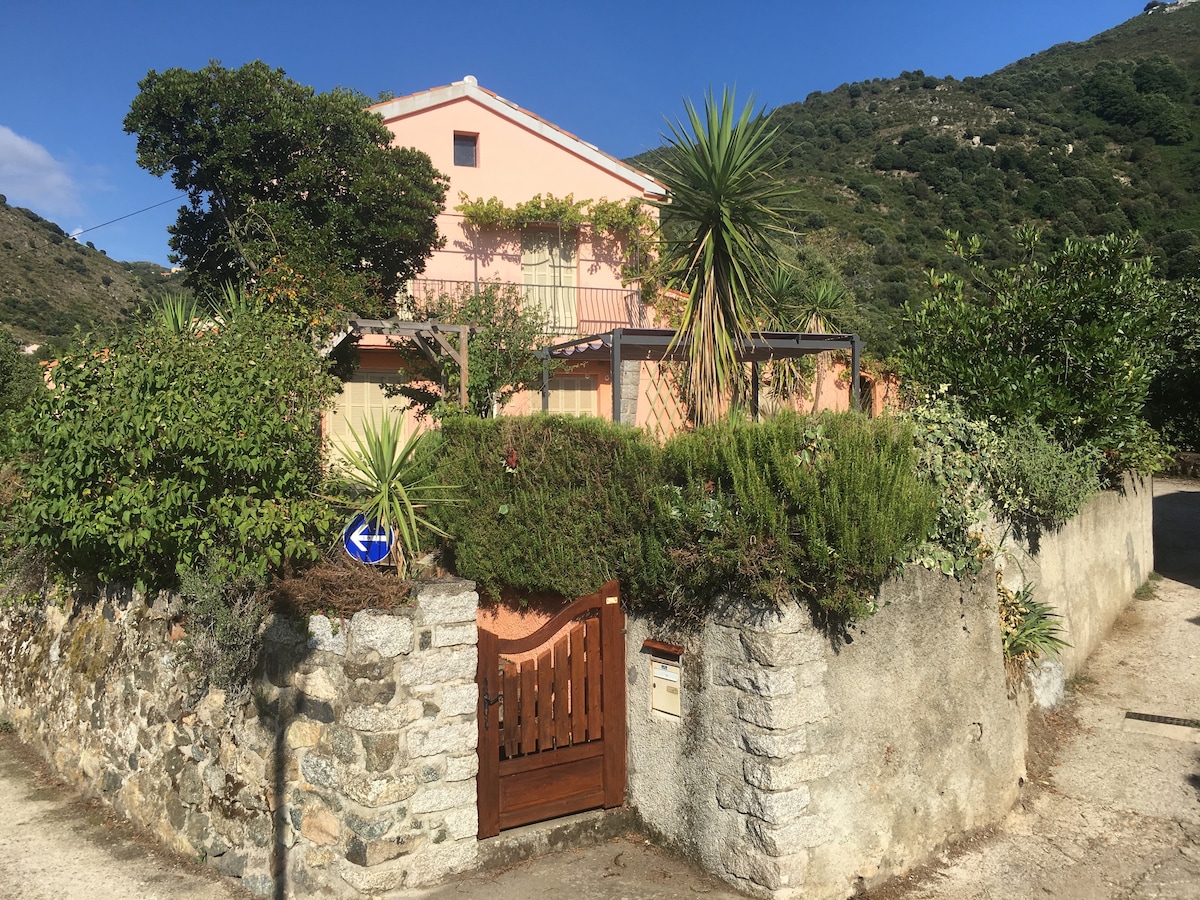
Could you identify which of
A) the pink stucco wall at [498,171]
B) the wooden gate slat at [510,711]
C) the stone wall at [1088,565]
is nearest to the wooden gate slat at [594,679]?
the wooden gate slat at [510,711]

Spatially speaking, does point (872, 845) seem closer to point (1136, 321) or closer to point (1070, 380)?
point (1070, 380)

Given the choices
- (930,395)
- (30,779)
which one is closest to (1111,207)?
(930,395)

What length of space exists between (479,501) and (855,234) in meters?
36.3

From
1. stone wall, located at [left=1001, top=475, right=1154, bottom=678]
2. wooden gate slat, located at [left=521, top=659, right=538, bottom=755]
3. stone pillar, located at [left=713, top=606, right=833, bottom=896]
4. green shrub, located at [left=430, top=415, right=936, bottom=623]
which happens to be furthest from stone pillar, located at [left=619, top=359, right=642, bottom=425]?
stone pillar, located at [left=713, top=606, right=833, bottom=896]

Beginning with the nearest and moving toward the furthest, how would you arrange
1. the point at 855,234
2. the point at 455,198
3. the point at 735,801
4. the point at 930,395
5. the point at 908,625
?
1. the point at 735,801
2. the point at 908,625
3. the point at 930,395
4. the point at 455,198
5. the point at 855,234

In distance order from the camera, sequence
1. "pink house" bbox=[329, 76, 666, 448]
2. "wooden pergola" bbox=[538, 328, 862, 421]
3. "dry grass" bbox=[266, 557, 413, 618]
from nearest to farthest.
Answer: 1. "dry grass" bbox=[266, 557, 413, 618]
2. "wooden pergola" bbox=[538, 328, 862, 421]
3. "pink house" bbox=[329, 76, 666, 448]

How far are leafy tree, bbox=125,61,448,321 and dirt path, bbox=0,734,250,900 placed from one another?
796 cm

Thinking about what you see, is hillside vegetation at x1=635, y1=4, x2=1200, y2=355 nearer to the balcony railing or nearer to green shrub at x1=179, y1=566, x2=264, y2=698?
the balcony railing

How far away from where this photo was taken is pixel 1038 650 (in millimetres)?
8656

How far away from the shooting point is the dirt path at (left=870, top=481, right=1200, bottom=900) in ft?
20.3

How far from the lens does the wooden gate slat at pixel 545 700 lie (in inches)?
248

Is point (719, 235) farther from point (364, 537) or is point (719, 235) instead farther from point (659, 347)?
point (364, 537)

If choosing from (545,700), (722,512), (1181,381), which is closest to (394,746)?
(545,700)

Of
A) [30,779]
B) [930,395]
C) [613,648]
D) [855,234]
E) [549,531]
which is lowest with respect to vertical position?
[30,779]
